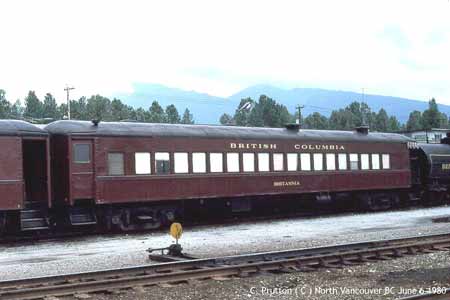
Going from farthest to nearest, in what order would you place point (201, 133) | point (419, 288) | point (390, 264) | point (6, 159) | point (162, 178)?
point (201, 133) < point (162, 178) < point (6, 159) < point (390, 264) < point (419, 288)

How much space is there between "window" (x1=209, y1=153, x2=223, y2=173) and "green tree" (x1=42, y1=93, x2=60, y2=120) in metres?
63.5

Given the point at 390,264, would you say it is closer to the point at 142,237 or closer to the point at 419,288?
the point at 419,288

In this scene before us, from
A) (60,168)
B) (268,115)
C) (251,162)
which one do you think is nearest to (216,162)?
(251,162)

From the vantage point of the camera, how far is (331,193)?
88.5 ft

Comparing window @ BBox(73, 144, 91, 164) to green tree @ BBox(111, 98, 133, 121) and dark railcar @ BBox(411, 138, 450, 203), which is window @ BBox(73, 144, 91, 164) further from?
green tree @ BBox(111, 98, 133, 121)

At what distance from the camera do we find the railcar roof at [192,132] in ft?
64.3

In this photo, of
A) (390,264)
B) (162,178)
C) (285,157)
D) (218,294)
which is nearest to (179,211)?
(162,178)

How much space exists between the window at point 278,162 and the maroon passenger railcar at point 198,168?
4cm

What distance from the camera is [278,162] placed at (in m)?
24.7

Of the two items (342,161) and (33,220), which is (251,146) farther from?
(33,220)

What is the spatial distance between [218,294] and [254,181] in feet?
47.0

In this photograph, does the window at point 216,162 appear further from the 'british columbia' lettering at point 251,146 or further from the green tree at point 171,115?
the green tree at point 171,115

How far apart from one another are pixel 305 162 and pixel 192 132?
18.7 ft

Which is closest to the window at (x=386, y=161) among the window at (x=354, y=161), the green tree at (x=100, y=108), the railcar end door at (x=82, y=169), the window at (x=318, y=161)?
the window at (x=354, y=161)
